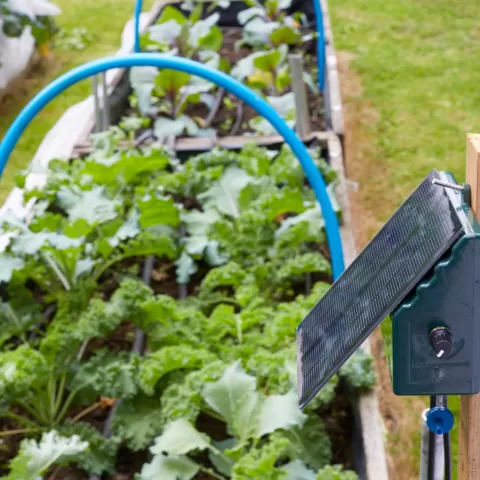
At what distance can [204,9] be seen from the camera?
5043 mm

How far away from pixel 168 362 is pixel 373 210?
6.77 ft

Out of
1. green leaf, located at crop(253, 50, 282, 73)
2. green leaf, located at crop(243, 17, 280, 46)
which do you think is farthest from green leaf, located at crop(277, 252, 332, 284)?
green leaf, located at crop(243, 17, 280, 46)

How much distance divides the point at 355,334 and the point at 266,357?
0.99 metres

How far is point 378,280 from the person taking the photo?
823 millimetres

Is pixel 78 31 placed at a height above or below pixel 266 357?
above

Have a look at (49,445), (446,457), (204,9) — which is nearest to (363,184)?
(204,9)

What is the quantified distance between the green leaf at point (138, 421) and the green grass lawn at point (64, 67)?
210 cm

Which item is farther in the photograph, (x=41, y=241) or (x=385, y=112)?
(x=385, y=112)

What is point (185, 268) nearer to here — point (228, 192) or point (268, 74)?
point (228, 192)

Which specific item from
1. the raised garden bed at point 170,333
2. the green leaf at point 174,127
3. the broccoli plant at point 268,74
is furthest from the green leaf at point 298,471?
the broccoli plant at point 268,74

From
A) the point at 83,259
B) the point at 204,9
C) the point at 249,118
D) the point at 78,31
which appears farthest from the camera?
the point at 78,31

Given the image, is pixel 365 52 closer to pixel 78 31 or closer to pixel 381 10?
pixel 381 10

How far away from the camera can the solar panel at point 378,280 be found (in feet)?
2.49

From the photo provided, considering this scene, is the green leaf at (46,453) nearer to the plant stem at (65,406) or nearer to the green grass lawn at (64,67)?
the plant stem at (65,406)
